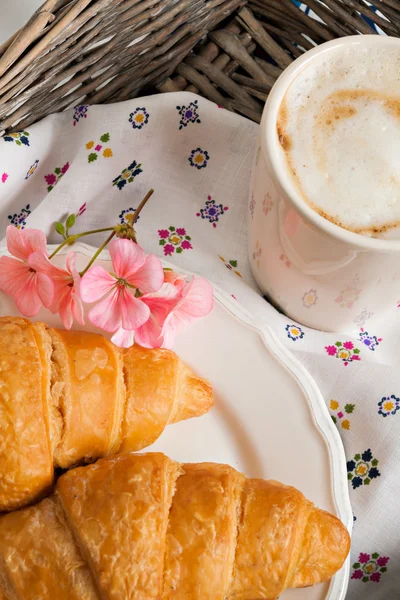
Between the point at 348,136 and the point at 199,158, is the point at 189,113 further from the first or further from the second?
the point at 348,136

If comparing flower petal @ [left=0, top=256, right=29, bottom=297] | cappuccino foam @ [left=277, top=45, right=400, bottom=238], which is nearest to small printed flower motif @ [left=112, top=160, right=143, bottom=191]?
flower petal @ [left=0, top=256, right=29, bottom=297]

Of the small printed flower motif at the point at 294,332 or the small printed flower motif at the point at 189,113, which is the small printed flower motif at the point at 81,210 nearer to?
the small printed flower motif at the point at 189,113

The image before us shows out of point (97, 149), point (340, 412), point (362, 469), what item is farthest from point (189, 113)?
point (362, 469)

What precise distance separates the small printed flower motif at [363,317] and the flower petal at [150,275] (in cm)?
36

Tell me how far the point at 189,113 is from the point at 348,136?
1.53 ft

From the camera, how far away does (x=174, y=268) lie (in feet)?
3.94

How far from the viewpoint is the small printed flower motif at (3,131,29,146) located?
1268 millimetres

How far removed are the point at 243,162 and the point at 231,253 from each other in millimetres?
195

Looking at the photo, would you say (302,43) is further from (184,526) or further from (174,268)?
(184,526)

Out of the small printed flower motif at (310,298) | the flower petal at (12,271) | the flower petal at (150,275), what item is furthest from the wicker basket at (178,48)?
the small printed flower motif at (310,298)

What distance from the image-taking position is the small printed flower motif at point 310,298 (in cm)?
115

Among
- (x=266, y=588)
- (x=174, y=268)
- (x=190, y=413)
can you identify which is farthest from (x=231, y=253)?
(x=266, y=588)

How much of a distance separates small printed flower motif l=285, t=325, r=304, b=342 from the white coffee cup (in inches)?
1.2

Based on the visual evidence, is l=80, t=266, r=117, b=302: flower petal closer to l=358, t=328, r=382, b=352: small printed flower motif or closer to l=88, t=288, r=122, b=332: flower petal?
l=88, t=288, r=122, b=332: flower petal
